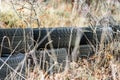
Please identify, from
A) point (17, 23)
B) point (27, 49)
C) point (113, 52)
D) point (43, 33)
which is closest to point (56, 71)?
point (27, 49)

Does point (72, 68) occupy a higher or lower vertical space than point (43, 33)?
lower

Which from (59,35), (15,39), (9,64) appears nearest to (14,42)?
(15,39)

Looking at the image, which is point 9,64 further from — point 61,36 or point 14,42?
point 61,36

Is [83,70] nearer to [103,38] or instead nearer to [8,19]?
[103,38]

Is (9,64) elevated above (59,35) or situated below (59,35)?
below

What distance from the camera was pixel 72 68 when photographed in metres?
4.50

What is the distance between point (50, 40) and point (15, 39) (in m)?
0.49

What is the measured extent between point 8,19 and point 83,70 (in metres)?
3.89

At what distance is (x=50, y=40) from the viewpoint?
16.6 feet

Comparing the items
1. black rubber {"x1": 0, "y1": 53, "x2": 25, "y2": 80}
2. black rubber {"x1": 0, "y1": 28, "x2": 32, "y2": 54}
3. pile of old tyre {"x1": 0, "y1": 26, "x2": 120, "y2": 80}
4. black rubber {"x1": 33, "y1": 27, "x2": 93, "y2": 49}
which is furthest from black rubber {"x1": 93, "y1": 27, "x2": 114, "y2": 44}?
black rubber {"x1": 0, "y1": 53, "x2": 25, "y2": 80}

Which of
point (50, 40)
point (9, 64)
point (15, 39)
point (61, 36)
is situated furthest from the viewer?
point (61, 36)

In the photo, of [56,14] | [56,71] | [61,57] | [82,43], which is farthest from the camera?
[56,14]

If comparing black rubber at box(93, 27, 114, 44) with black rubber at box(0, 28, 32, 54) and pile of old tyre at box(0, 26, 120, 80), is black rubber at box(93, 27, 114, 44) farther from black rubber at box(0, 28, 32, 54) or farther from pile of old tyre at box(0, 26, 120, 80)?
black rubber at box(0, 28, 32, 54)

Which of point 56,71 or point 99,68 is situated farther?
point 99,68
